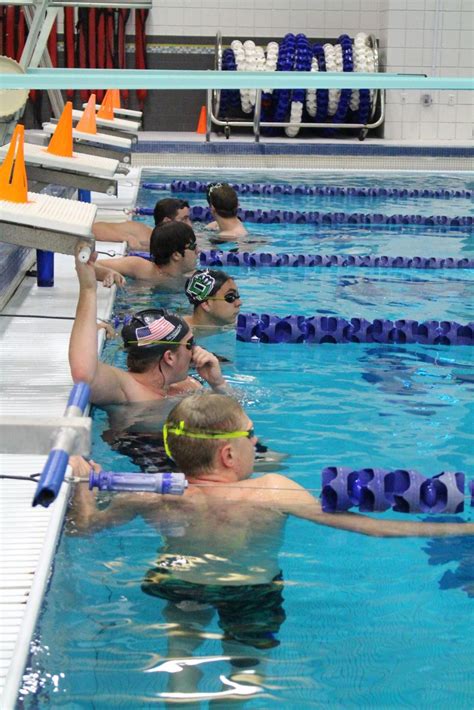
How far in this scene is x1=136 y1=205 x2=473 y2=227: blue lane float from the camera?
32.8ft

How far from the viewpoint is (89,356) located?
12.9 ft

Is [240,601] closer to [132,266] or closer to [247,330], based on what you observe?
[247,330]

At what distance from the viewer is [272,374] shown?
526 centimetres

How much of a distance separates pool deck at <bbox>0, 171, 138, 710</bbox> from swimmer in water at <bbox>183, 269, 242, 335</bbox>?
1.56ft

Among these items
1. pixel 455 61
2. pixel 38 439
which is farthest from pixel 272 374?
pixel 455 61

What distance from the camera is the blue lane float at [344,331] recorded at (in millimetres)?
5801

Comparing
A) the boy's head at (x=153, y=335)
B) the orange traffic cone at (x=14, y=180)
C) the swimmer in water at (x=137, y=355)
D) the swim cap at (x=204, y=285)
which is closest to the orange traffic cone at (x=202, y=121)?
the swim cap at (x=204, y=285)

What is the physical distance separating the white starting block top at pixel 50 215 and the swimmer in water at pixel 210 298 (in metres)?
0.63

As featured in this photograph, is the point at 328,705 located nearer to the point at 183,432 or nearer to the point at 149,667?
the point at 149,667

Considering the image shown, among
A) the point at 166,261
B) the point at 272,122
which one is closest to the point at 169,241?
the point at 166,261

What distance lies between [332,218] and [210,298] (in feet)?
15.7

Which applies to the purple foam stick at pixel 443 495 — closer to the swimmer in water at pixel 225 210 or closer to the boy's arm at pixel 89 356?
the boy's arm at pixel 89 356

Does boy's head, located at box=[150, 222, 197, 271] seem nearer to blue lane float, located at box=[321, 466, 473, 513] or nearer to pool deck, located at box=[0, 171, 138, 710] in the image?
pool deck, located at box=[0, 171, 138, 710]

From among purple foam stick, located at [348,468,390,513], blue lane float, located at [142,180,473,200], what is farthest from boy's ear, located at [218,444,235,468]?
blue lane float, located at [142,180,473,200]
